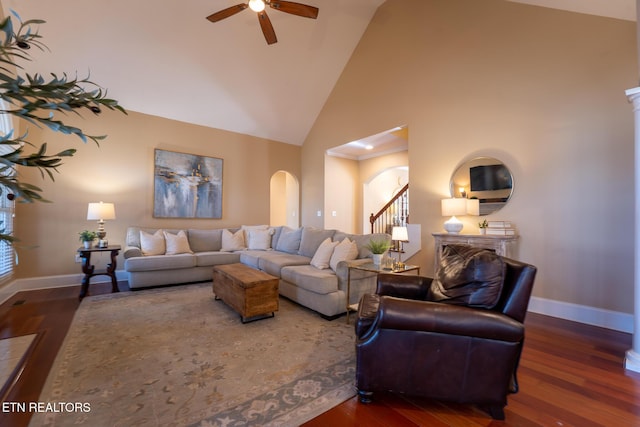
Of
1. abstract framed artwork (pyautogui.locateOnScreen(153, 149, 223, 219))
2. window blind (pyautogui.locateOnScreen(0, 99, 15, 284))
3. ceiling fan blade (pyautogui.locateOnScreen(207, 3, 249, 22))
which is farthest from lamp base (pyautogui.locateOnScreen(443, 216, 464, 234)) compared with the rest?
window blind (pyautogui.locateOnScreen(0, 99, 15, 284))

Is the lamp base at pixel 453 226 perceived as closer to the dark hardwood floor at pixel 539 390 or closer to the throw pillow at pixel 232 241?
the dark hardwood floor at pixel 539 390

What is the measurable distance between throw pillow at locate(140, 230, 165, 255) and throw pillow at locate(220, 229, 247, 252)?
3.43 ft

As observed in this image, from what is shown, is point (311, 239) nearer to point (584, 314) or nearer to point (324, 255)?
point (324, 255)

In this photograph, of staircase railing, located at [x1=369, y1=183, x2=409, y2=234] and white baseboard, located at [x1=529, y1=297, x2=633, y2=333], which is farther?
staircase railing, located at [x1=369, y1=183, x2=409, y2=234]

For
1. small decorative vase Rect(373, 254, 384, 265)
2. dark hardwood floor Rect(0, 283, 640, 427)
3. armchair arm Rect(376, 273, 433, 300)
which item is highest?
small decorative vase Rect(373, 254, 384, 265)

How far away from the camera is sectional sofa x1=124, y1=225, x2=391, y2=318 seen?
3223 mm

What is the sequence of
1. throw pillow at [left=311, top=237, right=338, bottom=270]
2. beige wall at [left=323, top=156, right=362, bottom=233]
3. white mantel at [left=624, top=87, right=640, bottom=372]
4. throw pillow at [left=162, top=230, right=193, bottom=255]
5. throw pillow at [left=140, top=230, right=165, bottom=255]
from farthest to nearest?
beige wall at [left=323, top=156, right=362, bottom=233], throw pillow at [left=162, top=230, right=193, bottom=255], throw pillow at [left=140, top=230, right=165, bottom=255], throw pillow at [left=311, top=237, right=338, bottom=270], white mantel at [left=624, top=87, right=640, bottom=372]

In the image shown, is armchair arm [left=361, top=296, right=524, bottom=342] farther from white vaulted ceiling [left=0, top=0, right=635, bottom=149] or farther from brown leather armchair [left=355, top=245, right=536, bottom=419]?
white vaulted ceiling [left=0, top=0, right=635, bottom=149]

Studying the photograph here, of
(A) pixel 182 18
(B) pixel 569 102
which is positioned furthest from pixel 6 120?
(B) pixel 569 102

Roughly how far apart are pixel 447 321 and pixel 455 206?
8.22 ft

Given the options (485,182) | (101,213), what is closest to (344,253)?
(485,182)

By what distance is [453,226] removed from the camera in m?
3.80

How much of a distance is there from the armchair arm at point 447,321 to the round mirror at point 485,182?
2478 millimetres

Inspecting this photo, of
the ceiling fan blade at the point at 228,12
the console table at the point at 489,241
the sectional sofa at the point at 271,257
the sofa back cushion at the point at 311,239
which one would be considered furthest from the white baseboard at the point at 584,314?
the ceiling fan blade at the point at 228,12
